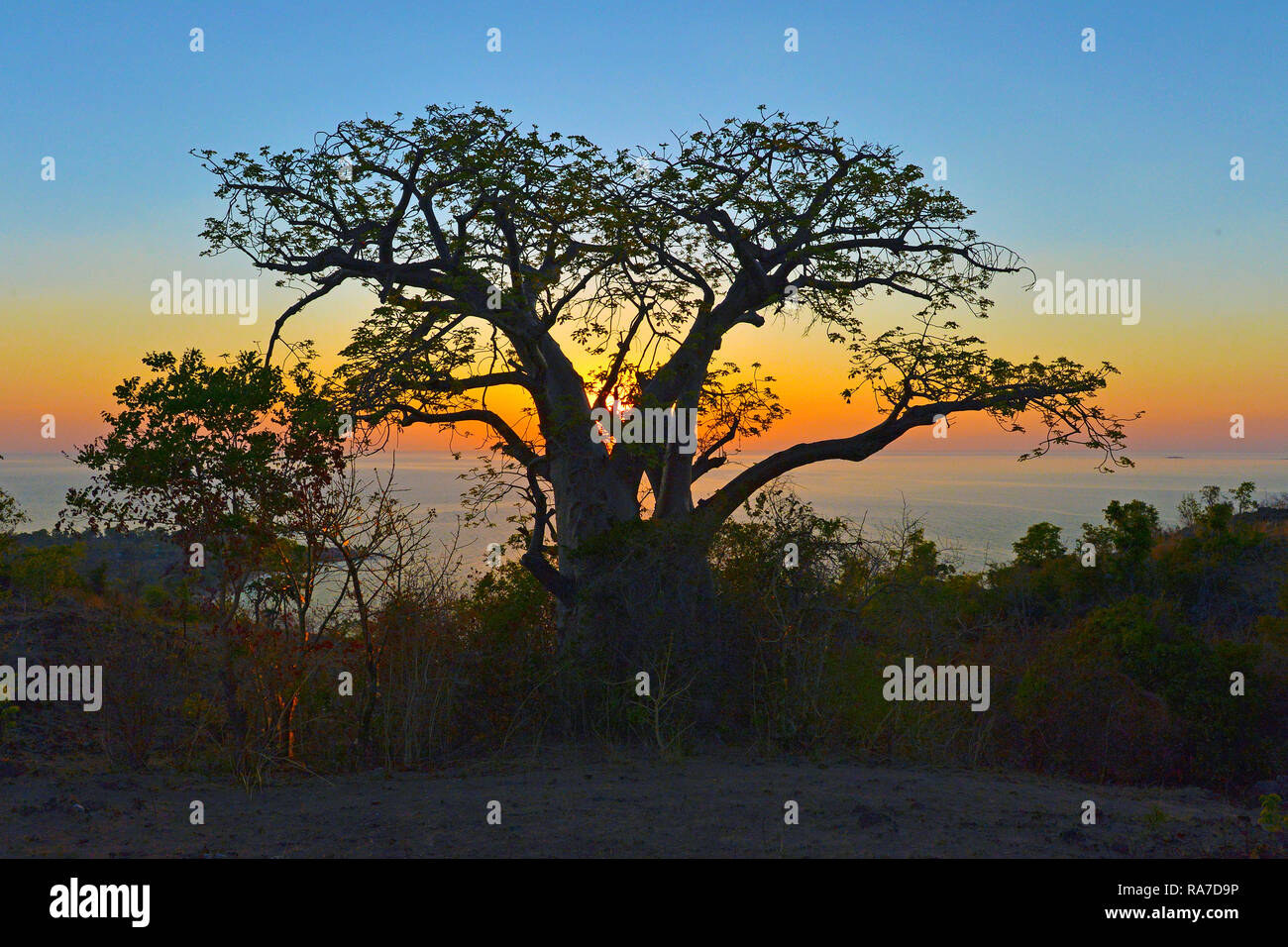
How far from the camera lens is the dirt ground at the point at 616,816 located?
5.65 metres

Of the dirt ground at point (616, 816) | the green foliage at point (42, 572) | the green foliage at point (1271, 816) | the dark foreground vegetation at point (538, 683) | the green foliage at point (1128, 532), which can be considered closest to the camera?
the green foliage at point (1271, 816)

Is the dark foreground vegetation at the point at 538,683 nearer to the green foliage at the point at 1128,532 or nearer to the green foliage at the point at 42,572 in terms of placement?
the green foliage at the point at 42,572

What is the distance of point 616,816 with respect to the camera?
6.30 m

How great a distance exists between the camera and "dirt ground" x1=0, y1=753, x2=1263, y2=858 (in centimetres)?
565

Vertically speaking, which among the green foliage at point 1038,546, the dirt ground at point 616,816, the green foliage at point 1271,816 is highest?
the green foliage at point 1038,546

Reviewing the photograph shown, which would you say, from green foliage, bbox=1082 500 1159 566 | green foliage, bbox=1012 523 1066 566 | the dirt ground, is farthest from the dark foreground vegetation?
green foliage, bbox=1012 523 1066 566

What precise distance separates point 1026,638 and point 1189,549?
12.7m

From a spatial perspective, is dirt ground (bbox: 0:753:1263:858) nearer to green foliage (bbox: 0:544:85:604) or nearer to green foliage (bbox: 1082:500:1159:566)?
green foliage (bbox: 0:544:85:604)

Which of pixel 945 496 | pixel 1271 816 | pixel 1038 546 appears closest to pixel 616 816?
pixel 1271 816

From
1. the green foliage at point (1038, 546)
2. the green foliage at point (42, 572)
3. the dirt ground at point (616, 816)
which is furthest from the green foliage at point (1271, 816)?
the green foliage at point (1038, 546)

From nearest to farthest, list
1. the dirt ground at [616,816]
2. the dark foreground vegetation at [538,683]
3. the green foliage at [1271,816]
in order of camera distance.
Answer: the green foliage at [1271,816] → the dirt ground at [616,816] → the dark foreground vegetation at [538,683]

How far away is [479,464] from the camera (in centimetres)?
1459

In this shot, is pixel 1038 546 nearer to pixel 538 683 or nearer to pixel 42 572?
pixel 538 683

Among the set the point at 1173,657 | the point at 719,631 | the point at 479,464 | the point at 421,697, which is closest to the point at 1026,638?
the point at 1173,657
